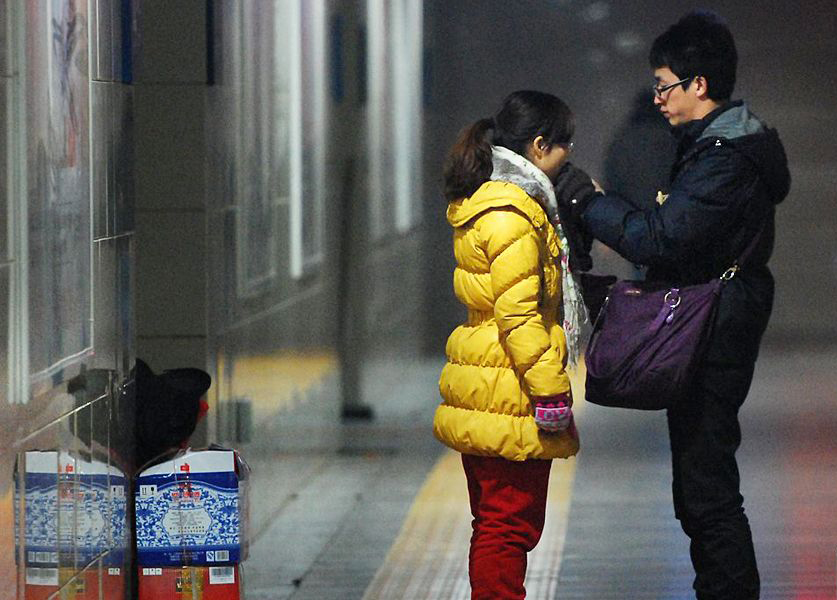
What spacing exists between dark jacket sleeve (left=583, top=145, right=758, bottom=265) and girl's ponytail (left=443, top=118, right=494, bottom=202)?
0.39 m

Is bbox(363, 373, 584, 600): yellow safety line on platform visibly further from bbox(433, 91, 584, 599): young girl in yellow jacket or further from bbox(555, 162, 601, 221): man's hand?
bbox(555, 162, 601, 221): man's hand

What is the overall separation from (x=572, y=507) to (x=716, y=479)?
2.71 meters

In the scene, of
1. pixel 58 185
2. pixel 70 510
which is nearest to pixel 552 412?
pixel 70 510

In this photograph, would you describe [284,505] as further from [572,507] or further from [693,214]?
[693,214]

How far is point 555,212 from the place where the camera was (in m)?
4.70

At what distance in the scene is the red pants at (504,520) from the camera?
469cm

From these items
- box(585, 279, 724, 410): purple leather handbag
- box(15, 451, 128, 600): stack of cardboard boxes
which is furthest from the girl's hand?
box(15, 451, 128, 600): stack of cardboard boxes

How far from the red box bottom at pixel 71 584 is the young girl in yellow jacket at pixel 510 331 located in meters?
1.00

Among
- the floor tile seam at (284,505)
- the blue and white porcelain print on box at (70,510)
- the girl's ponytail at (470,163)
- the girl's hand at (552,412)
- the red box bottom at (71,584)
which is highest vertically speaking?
the girl's ponytail at (470,163)

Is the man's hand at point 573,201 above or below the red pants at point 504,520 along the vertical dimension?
above

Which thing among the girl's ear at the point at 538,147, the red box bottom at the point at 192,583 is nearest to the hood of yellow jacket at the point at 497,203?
the girl's ear at the point at 538,147

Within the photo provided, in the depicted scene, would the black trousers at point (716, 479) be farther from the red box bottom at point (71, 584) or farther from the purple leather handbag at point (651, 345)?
the red box bottom at point (71, 584)

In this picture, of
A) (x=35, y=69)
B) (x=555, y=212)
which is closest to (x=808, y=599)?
(x=555, y=212)

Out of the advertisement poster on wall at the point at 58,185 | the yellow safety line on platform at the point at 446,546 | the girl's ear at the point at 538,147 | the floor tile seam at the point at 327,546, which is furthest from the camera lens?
the floor tile seam at the point at 327,546
